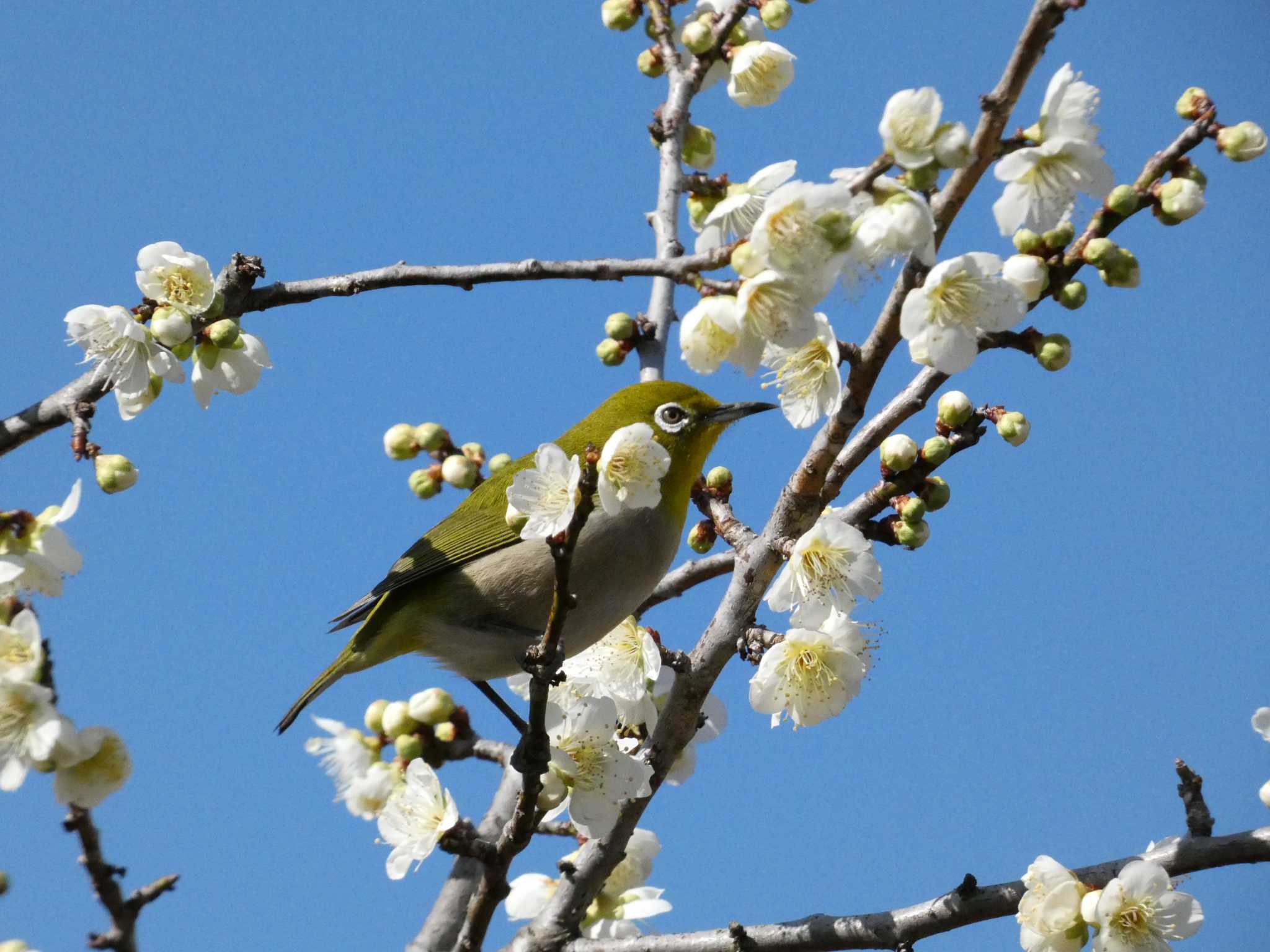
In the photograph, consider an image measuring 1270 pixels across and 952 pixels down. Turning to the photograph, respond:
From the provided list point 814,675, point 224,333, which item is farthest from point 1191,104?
point 224,333

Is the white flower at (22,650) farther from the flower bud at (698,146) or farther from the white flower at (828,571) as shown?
the flower bud at (698,146)

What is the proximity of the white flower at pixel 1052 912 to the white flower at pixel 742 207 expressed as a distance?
7.06 ft

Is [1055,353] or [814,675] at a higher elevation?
[1055,353]

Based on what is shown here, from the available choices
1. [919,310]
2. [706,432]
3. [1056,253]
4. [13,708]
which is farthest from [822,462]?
[13,708]

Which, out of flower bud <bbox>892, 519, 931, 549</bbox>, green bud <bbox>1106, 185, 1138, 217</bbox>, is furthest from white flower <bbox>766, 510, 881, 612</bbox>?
green bud <bbox>1106, 185, 1138, 217</bbox>

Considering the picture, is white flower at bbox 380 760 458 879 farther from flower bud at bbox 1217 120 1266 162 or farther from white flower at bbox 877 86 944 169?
flower bud at bbox 1217 120 1266 162

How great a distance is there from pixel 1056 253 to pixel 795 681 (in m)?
1.66

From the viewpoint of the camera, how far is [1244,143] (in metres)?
3.30

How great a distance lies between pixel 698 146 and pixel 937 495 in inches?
89.1

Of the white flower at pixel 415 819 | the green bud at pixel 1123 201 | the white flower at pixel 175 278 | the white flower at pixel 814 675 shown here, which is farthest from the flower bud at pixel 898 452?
the white flower at pixel 175 278

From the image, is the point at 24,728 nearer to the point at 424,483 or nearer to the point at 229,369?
the point at 229,369

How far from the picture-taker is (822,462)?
3.74 m

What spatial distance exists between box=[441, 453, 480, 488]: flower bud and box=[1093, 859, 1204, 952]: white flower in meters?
3.31

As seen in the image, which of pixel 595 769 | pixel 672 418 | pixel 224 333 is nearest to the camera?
pixel 595 769
